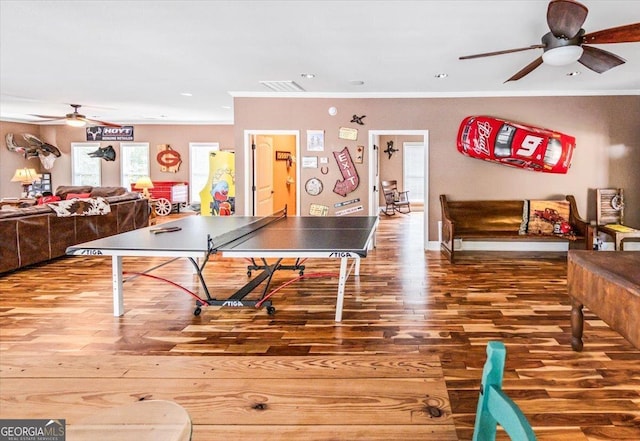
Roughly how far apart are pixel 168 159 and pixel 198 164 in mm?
812

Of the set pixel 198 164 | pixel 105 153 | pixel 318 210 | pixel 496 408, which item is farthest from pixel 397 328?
pixel 105 153

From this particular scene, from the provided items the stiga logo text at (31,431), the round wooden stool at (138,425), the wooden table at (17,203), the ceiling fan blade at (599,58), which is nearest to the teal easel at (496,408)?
the round wooden stool at (138,425)

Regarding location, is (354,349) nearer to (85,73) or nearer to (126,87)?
(85,73)

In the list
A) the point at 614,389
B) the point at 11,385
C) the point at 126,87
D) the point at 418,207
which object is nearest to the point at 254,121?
the point at 126,87

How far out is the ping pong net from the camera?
119 inches

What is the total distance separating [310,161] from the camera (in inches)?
287

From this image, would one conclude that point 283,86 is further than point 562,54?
Yes

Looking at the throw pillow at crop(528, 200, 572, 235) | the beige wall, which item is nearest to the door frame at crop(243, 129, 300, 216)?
the beige wall

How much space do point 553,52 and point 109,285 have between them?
188 inches

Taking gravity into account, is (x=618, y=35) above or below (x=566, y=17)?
below

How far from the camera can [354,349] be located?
3102mm

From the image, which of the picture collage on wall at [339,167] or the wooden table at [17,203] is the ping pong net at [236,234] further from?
the wooden table at [17,203]

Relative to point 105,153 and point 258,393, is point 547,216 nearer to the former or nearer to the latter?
point 258,393

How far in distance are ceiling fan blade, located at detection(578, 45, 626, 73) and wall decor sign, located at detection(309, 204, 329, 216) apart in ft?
14.2
